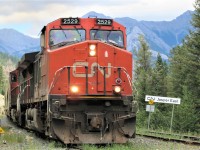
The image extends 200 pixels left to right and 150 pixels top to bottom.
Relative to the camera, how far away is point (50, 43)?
12.6 m

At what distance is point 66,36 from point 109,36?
133cm

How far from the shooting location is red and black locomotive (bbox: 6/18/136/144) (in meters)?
11.7

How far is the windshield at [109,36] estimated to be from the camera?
12.7 metres

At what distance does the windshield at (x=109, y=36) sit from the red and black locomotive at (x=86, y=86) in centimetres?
3

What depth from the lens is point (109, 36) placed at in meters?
12.8

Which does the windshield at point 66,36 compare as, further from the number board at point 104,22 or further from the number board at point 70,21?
the number board at point 104,22

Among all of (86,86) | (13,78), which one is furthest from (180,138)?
(13,78)

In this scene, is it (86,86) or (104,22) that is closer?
(86,86)

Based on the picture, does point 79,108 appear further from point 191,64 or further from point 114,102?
point 191,64

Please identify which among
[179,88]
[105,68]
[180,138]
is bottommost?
[180,138]

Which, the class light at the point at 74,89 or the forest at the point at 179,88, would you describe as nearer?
the class light at the point at 74,89

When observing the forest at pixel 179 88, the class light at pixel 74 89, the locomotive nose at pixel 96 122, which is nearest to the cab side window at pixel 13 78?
the forest at pixel 179 88

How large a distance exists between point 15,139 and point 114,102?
4.19 m

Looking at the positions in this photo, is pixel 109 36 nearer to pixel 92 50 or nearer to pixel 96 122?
pixel 92 50
